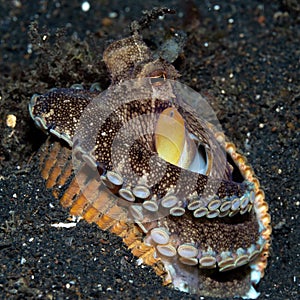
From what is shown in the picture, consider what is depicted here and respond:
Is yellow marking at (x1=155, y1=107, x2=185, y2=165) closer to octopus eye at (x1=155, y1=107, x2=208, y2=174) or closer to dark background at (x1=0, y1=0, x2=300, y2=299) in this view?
octopus eye at (x1=155, y1=107, x2=208, y2=174)

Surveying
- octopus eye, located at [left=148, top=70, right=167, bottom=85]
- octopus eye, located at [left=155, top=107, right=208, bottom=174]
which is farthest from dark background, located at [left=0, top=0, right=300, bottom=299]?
octopus eye, located at [left=148, top=70, right=167, bottom=85]

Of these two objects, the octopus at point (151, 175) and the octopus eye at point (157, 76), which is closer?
the octopus at point (151, 175)

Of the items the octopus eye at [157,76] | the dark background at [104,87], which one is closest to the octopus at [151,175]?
the octopus eye at [157,76]

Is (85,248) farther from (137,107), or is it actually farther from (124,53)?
(124,53)

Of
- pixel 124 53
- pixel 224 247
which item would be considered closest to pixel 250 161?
pixel 224 247

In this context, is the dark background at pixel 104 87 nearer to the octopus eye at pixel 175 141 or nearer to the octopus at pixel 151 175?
the octopus at pixel 151 175

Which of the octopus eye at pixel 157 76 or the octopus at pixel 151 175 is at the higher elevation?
the octopus eye at pixel 157 76
